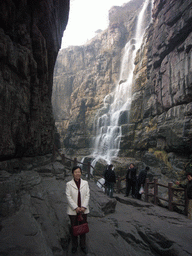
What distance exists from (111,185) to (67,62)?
55.4 metres

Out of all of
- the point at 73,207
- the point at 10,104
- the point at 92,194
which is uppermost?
the point at 10,104

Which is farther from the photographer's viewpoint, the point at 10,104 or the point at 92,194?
the point at 92,194

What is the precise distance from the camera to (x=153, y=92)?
70.2 ft

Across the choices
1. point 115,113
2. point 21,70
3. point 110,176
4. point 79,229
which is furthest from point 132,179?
point 115,113

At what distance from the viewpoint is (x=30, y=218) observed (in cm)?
344

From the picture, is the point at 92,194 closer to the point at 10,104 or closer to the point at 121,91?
the point at 10,104

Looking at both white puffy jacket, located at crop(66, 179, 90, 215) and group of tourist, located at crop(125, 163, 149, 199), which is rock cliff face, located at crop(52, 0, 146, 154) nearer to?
group of tourist, located at crop(125, 163, 149, 199)

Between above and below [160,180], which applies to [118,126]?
above

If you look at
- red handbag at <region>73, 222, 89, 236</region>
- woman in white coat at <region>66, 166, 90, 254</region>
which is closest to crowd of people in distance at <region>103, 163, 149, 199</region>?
woman in white coat at <region>66, 166, 90, 254</region>

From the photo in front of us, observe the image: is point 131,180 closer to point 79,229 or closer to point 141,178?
point 141,178

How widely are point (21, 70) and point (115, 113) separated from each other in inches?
935

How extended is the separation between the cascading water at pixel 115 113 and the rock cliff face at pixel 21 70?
16.4 meters

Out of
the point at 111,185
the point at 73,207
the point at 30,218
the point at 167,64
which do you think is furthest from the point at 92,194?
the point at 167,64

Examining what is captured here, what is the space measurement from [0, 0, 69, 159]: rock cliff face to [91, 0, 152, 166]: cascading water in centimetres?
1638
